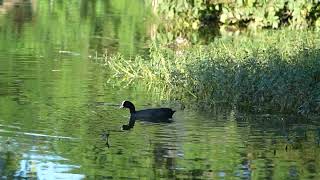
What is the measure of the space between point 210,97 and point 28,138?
4658mm

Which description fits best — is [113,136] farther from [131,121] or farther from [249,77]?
[249,77]

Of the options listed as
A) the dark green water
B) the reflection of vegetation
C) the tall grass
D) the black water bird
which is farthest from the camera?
the reflection of vegetation

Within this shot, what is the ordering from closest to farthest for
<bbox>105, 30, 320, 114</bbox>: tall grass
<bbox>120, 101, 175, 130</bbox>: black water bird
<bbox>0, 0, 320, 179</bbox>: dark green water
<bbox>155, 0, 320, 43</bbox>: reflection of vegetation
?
<bbox>0, 0, 320, 179</bbox>: dark green water < <bbox>120, 101, 175, 130</bbox>: black water bird < <bbox>105, 30, 320, 114</bbox>: tall grass < <bbox>155, 0, 320, 43</bbox>: reflection of vegetation

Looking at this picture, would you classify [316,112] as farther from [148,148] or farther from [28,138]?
[28,138]

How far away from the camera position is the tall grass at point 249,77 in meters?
17.1

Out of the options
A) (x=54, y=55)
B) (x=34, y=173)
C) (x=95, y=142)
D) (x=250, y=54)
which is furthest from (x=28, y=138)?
(x=54, y=55)

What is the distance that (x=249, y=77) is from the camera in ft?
57.6

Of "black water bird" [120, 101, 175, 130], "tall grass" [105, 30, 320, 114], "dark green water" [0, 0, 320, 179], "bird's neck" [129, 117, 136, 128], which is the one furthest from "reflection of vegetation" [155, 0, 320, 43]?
"bird's neck" [129, 117, 136, 128]

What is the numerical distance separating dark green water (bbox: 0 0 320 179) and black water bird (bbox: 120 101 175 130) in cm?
16

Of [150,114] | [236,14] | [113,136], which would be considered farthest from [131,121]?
[236,14]

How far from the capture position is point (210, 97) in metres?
18.2

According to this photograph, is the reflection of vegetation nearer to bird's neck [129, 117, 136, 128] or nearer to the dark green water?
the dark green water

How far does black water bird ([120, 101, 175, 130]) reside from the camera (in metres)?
16.2

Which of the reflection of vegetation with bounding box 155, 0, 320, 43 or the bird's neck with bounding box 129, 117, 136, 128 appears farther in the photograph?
the reflection of vegetation with bounding box 155, 0, 320, 43
